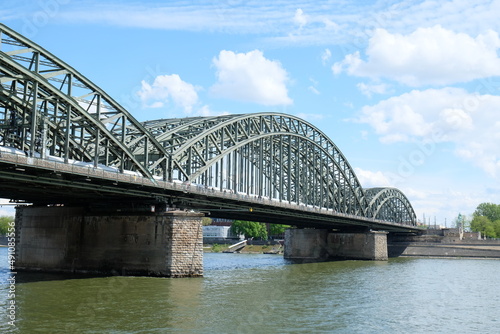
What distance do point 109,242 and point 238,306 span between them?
68.2 ft

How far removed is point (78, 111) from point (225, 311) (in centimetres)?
1984

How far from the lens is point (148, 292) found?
39.8 m

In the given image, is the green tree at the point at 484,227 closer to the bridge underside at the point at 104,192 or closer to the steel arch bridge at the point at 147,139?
the steel arch bridge at the point at 147,139

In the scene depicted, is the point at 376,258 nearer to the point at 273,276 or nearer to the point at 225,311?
the point at 273,276

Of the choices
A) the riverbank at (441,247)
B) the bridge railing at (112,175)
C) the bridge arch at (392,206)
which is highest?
the bridge arch at (392,206)

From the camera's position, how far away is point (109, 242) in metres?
51.8

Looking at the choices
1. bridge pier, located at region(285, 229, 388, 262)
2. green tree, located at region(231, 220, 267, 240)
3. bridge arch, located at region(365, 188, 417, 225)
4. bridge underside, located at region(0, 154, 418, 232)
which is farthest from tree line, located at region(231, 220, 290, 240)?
bridge underside, located at region(0, 154, 418, 232)

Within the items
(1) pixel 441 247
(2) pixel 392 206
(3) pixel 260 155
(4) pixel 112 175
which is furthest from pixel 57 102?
(2) pixel 392 206

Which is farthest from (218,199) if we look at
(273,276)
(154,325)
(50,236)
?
(154,325)

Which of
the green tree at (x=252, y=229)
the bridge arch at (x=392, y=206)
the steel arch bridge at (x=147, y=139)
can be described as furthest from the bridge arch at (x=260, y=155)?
the green tree at (x=252, y=229)

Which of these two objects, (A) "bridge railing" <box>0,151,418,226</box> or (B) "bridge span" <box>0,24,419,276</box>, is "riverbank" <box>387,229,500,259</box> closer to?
(B) "bridge span" <box>0,24,419,276</box>

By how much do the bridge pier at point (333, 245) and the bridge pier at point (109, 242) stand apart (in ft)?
187

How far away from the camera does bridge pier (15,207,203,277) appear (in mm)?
49531

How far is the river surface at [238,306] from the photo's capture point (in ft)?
93.4
